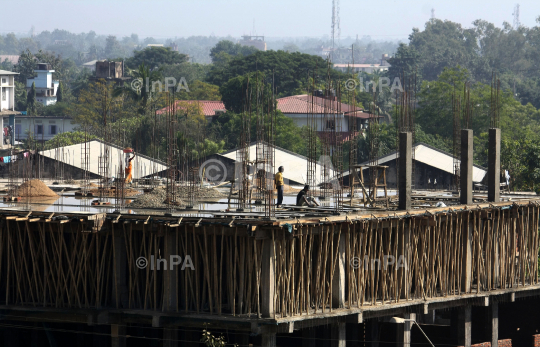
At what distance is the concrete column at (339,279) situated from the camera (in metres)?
21.5

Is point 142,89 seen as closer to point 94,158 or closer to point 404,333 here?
point 94,158

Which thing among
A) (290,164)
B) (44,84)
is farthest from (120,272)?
(44,84)

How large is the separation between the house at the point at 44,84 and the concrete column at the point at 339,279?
286ft

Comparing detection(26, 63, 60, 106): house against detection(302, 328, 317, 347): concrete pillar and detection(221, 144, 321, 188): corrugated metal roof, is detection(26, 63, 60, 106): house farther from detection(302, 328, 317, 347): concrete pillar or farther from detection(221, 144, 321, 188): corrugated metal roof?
detection(302, 328, 317, 347): concrete pillar

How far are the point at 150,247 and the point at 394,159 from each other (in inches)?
921

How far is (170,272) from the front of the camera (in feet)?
68.2

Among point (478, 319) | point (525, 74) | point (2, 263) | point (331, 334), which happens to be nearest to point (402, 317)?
point (331, 334)

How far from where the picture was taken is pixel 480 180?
1732 inches

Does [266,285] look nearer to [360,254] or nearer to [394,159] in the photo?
[360,254]

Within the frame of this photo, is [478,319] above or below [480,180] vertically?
below

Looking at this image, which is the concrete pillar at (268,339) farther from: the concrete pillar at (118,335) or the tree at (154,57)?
the tree at (154,57)

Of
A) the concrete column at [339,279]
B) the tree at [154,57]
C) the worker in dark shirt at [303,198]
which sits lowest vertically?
the concrete column at [339,279]

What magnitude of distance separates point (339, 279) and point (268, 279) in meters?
2.27

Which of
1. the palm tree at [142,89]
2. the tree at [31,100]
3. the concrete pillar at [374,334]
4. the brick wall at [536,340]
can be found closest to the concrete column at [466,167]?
the concrete pillar at [374,334]
